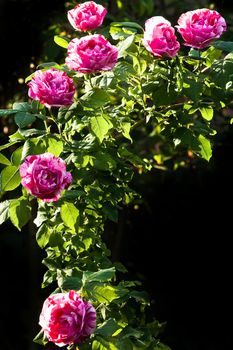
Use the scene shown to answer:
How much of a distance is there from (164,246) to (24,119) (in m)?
2.62

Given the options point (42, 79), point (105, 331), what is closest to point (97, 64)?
point (42, 79)

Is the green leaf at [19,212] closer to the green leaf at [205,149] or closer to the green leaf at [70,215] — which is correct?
the green leaf at [70,215]

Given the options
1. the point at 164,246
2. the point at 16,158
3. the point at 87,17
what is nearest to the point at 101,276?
the point at 16,158

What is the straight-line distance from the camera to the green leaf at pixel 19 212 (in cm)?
232

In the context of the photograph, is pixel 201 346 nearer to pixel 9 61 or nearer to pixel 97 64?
pixel 9 61

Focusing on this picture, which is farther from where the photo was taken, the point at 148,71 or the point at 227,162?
the point at 227,162

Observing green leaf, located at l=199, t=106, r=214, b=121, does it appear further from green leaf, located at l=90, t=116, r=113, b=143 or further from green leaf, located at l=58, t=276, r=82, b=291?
green leaf, located at l=58, t=276, r=82, b=291

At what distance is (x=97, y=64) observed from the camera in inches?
91.9

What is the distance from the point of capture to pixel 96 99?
7.84 feet

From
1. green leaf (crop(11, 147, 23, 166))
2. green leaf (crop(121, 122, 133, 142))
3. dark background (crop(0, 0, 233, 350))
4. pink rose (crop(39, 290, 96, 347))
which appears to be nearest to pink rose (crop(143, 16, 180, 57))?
green leaf (crop(121, 122, 133, 142))

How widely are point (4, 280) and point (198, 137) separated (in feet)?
7.42

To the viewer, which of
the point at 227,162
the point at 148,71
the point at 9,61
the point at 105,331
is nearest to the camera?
the point at 105,331

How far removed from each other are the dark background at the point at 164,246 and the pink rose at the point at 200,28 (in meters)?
2.03

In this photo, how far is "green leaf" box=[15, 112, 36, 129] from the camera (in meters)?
2.34
